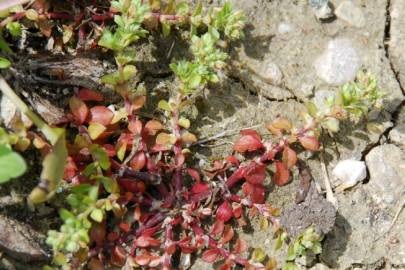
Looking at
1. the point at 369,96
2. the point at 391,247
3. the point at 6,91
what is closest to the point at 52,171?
the point at 6,91

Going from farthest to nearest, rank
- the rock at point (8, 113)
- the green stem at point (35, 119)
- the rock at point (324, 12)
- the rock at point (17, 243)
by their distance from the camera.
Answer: the rock at point (324, 12) → the rock at point (8, 113) → the rock at point (17, 243) → the green stem at point (35, 119)

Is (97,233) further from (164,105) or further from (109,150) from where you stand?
(164,105)

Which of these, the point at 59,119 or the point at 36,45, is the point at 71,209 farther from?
the point at 36,45

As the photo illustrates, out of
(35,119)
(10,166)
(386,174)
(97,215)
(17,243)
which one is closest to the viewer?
(10,166)

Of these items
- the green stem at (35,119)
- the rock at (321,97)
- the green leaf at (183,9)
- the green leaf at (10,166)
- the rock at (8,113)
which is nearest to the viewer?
the green leaf at (10,166)

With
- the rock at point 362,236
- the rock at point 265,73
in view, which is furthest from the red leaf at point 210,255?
the rock at point 265,73

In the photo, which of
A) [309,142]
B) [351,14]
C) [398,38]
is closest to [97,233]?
[309,142]

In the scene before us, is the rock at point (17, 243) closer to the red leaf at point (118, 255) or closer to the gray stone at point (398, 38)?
the red leaf at point (118, 255)

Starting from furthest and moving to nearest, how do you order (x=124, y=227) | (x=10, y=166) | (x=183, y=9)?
(x=183, y=9), (x=124, y=227), (x=10, y=166)
